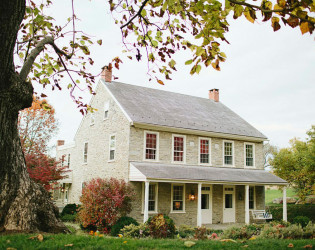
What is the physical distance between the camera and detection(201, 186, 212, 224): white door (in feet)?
65.0

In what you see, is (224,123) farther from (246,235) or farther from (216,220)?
(246,235)

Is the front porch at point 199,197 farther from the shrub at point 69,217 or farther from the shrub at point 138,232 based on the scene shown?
the shrub at point 69,217

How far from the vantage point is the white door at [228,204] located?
20.7 m

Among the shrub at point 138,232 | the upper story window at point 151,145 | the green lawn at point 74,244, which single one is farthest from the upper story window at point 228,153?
the green lawn at point 74,244

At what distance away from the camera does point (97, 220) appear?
1541 cm

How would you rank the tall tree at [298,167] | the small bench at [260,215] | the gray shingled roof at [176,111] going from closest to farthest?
the gray shingled roof at [176,111] < the small bench at [260,215] < the tall tree at [298,167]

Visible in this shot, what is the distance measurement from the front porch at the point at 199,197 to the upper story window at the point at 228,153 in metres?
→ 0.73

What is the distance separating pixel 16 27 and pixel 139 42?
117 inches

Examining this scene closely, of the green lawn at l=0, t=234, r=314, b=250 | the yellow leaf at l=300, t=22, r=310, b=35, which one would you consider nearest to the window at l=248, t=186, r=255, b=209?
the green lawn at l=0, t=234, r=314, b=250

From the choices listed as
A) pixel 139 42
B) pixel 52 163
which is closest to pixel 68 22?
pixel 139 42

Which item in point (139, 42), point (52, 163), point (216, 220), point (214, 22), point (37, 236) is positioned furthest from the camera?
point (52, 163)

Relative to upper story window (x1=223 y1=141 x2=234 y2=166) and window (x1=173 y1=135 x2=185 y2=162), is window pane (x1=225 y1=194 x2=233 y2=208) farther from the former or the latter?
window (x1=173 y1=135 x2=185 y2=162)

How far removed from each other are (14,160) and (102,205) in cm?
1002

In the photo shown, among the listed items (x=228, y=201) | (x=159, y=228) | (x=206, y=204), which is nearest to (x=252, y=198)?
(x=228, y=201)
